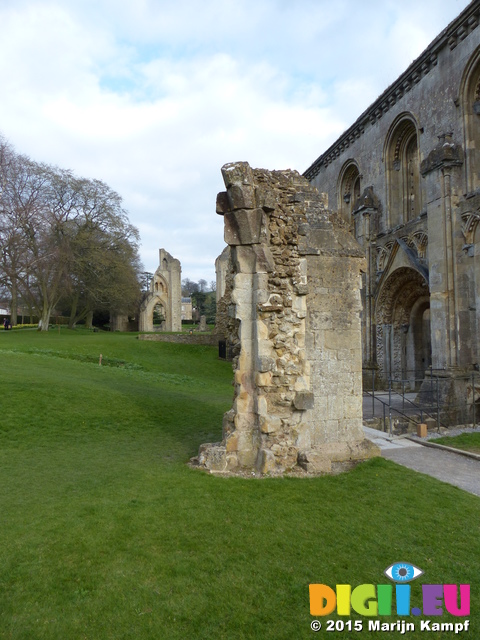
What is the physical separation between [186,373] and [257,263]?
15753 mm

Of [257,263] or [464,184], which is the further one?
[464,184]

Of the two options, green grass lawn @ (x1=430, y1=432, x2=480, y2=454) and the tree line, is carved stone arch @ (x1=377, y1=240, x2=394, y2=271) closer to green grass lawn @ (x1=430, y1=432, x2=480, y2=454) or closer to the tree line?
green grass lawn @ (x1=430, y1=432, x2=480, y2=454)

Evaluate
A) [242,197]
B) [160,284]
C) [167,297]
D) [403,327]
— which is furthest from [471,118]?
[160,284]

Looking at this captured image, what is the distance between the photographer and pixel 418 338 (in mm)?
19844

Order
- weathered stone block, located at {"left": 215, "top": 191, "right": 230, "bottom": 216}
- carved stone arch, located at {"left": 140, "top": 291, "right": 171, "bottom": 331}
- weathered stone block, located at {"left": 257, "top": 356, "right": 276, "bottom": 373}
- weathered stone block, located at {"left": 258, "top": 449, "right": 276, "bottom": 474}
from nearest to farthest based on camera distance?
weathered stone block, located at {"left": 258, "top": 449, "right": 276, "bottom": 474} → weathered stone block, located at {"left": 257, "top": 356, "right": 276, "bottom": 373} → weathered stone block, located at {"left": 215, "top": 191, "right": 230, "bottom": 216} → carved stone arch, located at {"left": 140, "top": 291, "right": 171, "bottom": 331}

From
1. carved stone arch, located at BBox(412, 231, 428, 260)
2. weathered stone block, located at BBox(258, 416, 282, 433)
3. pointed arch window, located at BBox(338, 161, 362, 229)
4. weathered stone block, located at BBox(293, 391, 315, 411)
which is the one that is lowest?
weathered stone block, located at BBox(258, 416, 282, 433)

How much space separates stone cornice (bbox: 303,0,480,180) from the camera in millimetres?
14812

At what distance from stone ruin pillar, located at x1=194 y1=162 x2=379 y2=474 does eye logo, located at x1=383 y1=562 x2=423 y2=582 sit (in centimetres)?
279

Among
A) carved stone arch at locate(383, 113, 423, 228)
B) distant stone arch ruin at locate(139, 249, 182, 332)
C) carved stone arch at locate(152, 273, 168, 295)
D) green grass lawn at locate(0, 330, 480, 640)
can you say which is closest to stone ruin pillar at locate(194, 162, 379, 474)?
green grass lawn at locate(0, 330, 480, 640)

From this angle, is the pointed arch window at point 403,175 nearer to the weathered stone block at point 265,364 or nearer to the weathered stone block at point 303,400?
the weathered stone block at point 303,400

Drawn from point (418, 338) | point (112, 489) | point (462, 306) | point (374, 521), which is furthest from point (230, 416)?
point (418, 338)

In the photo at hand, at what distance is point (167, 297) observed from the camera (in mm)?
46062

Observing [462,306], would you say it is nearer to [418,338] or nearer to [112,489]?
[418,338]

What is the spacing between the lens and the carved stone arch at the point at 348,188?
966 inches
